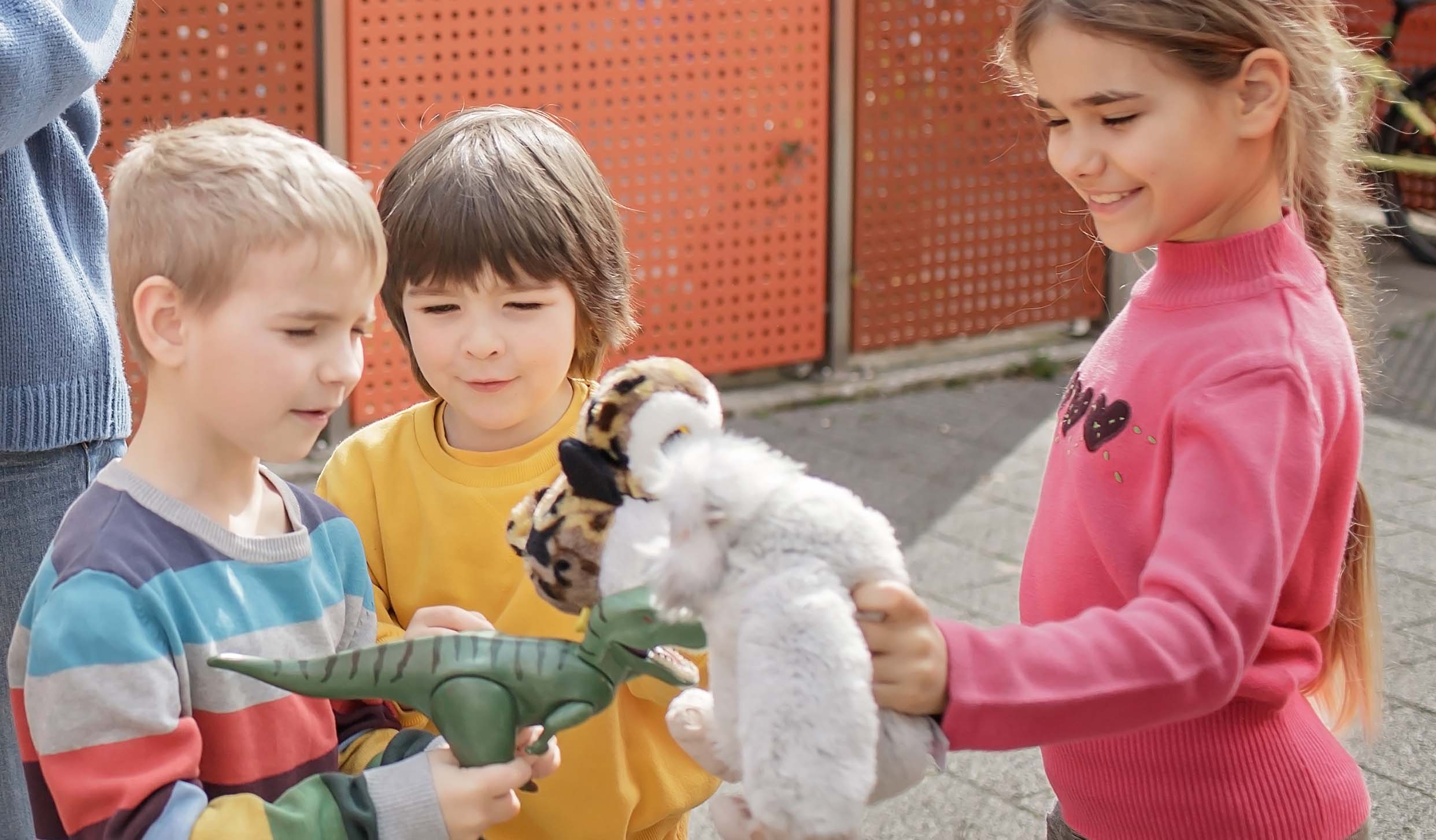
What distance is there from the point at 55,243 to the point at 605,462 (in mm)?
1067

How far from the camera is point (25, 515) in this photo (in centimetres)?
226

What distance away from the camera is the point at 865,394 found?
6602 millimetres

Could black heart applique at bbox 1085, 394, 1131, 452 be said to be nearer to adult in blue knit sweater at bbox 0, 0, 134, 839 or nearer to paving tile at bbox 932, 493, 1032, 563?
adult in blue knit sweater at bbox 0, 0, 134, 839

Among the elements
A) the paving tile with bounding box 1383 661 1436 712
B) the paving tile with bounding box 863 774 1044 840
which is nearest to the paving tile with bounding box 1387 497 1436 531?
the paving tile with bounding box 1383 661 1436 712

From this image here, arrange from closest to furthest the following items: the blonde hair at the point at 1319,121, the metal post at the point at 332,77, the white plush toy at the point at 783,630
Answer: the white plush toy at the point at 783,630
the blonde hair at the point at 1319,121
the metal post at the point at 332,77

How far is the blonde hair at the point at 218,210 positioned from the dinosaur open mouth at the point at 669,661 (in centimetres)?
53

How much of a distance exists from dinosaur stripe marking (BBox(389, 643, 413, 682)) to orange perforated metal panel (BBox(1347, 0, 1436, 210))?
27.3 ft

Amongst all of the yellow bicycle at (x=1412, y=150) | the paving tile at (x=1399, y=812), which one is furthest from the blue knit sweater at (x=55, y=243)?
the yellow bicycle at (x=1412, y=150)

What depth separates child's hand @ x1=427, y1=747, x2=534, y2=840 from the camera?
1.65 metres

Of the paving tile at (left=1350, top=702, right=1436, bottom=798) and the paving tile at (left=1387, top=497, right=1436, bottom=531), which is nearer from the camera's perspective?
the paving tile at (left=1350, top=702, right=1436, bottom=798)

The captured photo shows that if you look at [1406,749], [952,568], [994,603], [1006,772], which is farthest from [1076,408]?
[952,568]

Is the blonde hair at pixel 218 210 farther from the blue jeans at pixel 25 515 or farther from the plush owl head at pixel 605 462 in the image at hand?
the blue jeans at pixel 25 515

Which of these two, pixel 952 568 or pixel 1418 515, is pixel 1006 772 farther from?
pixel 1418 515

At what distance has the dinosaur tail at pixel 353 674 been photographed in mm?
1601
